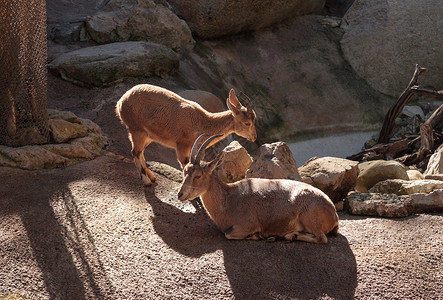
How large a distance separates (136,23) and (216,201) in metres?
8.82

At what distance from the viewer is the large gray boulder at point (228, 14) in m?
15.7

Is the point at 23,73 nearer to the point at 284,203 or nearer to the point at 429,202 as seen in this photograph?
the point at 284,203

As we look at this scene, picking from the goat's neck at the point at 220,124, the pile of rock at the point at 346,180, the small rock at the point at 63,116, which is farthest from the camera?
the small rock at the point at 63,116

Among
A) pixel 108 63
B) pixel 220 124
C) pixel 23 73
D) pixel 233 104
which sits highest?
pixel 233 104

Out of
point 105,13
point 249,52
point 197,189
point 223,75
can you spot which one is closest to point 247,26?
point 249,52

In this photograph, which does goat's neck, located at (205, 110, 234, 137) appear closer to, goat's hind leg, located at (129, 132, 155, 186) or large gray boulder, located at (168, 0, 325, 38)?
goat's hind leg, located at (129, 132, 155, 186)

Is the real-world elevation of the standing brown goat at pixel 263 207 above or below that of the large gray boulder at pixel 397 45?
above

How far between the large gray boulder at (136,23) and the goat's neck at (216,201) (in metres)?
8.39

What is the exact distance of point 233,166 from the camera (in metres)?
8.23

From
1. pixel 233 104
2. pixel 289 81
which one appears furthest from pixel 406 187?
pixel 289 81

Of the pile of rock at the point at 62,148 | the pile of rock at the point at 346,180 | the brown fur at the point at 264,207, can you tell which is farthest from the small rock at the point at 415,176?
the pile of rock at the point at 62,148

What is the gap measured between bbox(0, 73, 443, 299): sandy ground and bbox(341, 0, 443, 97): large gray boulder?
10.9 meters

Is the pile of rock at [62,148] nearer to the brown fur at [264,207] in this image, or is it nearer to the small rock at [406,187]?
the brown fur at [264,207]

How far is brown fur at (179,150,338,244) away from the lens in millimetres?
6207
